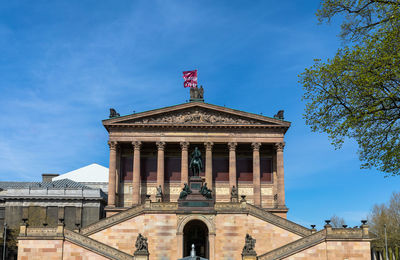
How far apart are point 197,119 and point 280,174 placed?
40.4ft

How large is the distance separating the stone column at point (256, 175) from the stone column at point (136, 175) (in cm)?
1415

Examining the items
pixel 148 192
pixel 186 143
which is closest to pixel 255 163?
pixel 186 143

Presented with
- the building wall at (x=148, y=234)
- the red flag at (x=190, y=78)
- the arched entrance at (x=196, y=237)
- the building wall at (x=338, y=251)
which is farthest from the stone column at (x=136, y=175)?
the building wall at (x=338, y=251)

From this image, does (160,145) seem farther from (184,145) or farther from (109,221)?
(109,221)

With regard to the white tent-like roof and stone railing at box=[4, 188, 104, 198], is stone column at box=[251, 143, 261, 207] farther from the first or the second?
the white tent-like roof

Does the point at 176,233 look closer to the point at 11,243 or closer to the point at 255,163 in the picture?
the point at 255,163

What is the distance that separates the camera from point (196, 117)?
60.6 metres

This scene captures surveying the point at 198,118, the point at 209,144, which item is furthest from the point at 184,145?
the point at 198,118

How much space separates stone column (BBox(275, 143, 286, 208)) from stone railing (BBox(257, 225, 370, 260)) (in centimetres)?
1814

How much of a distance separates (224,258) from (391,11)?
26.7m

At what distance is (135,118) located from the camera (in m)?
60.2

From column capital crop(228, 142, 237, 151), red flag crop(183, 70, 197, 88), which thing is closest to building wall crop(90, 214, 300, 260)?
column capital crop(228, 142, 237, 151)

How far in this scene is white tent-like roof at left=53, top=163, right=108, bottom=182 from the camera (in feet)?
323

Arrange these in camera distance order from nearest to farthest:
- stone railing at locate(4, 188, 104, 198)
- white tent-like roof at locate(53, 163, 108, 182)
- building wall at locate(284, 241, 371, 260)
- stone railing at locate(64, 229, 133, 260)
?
1. stone railing at locate(64, 229, 133, 260)
2. building wall at locate(284, 241, 371, 260)
3. stone railing at locate(4, 188, 104, 198)
4. white tent-like roof at locate(53, 163, 108, 182)
